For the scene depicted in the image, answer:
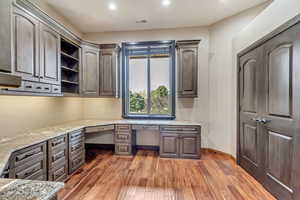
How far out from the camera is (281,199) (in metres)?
2.14

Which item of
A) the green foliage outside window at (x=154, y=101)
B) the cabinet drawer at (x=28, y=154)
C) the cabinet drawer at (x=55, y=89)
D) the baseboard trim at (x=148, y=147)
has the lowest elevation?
the baseboard trim at (x=148, y=147)

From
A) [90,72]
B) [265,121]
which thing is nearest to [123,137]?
[90,72]

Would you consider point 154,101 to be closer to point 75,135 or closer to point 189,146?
point 189,146

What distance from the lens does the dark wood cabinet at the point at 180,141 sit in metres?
3.73

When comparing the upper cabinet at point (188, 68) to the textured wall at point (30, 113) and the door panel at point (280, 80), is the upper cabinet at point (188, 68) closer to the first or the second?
the door panel at point (280, 80)

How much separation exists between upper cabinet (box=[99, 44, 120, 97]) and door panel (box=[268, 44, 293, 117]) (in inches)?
124

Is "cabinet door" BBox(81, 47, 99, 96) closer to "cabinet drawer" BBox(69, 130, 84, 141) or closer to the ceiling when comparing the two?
the ceiling

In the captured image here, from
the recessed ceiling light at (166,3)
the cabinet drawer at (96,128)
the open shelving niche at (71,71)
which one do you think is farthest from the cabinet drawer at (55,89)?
the recessed ceiling light at (166,3)

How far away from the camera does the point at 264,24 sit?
2592 mm

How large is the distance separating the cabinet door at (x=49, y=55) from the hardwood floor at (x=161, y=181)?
1.76 meters

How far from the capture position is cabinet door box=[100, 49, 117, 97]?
4156 mm

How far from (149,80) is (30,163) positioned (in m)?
3.17

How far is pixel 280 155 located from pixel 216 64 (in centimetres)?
253

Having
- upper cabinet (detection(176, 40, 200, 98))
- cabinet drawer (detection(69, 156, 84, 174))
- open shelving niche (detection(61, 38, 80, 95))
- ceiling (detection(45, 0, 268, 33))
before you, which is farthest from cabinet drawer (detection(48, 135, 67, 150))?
upper cabinet (detection(176, 40, 200, 98))
